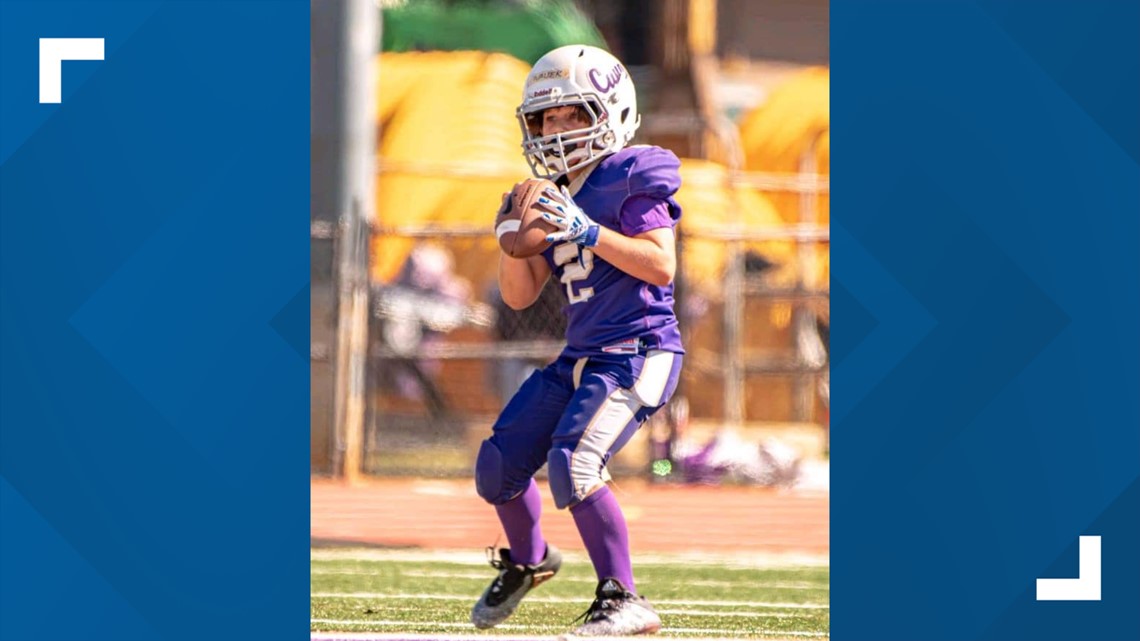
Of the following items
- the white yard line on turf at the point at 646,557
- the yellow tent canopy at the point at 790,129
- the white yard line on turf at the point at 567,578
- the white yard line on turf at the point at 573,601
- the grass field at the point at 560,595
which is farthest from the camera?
the yellow tent canopy at the point at 790,129

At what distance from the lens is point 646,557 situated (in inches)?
260

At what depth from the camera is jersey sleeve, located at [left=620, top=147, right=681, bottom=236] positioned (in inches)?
164

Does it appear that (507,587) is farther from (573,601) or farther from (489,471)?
(573,601)

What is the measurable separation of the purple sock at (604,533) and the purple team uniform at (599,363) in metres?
0.04

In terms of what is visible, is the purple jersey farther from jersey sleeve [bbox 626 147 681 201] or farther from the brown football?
the brown football

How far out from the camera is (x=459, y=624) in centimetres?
454

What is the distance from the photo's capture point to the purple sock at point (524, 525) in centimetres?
439

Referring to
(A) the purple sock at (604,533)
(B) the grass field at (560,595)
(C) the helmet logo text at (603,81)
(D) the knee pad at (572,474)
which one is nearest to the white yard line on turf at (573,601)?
(B) the grass field at (560,595)

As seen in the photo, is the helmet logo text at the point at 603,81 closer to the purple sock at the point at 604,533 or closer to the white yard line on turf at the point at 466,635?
the purple sock at the point at 604,533

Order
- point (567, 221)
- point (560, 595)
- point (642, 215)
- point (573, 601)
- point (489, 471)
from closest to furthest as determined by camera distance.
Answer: point (567, 221) < point (642, 215) < point (489, 471) < point (573, 601) < point (560, 595)

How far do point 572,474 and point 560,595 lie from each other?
138 cm

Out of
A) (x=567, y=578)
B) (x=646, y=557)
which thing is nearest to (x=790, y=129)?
(x=646, y=557)

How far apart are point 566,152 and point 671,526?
3.72 metres

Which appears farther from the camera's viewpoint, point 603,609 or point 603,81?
point 603,81
